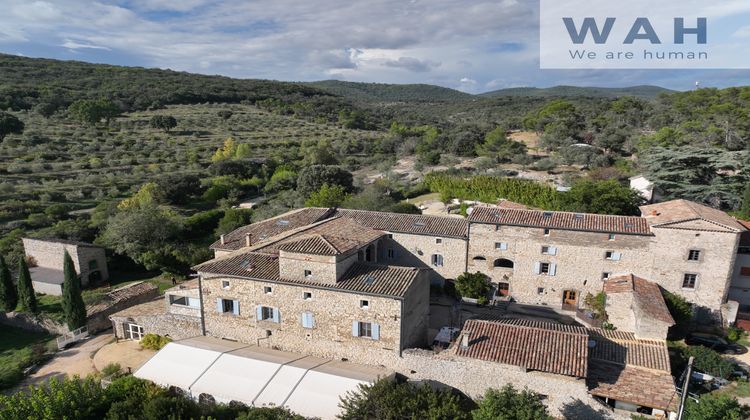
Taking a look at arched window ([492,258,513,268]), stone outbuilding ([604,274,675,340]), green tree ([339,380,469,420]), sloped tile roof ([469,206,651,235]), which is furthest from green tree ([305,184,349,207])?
green tree ([339,380,469,420])

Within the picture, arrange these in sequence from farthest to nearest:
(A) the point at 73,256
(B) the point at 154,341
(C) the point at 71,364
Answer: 1. (A) the point at 73,256
2. (B) the point at 154,341
3. (C) the point at 71,364

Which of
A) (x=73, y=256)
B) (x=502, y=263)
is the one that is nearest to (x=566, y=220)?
(x=502, y=263)

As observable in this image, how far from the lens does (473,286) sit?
101 feet

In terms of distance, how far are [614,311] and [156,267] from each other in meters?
34.7

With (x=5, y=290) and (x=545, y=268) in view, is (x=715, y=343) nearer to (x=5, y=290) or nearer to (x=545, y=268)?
(x=545, y=268)

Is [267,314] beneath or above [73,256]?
above

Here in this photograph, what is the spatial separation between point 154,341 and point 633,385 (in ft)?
81.4

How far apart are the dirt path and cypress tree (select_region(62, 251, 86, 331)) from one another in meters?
1.44

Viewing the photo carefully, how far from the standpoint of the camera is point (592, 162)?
65.2 metres

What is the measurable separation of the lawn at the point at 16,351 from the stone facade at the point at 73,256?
7148mm

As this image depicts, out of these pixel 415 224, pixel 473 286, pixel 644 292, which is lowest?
pixel 473 286

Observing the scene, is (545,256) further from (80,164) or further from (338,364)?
(80,164)

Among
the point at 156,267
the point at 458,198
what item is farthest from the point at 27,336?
the point at 458,198

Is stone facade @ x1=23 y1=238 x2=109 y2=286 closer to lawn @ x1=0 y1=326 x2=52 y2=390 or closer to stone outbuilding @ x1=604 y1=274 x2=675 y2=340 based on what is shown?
lawn @ x1=0 y1=326 x2=52 y2=390
